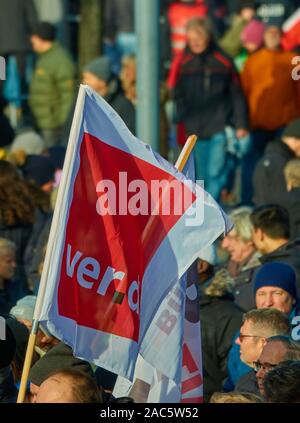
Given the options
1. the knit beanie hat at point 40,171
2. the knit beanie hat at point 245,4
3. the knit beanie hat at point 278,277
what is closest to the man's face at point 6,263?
the knit beanie hat at point 278,277

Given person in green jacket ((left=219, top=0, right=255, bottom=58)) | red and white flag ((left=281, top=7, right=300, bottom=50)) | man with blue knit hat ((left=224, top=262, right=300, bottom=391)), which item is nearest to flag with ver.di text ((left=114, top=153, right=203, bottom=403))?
man with blue knit hat ((left=224, top=262, right=300, bottom=391))

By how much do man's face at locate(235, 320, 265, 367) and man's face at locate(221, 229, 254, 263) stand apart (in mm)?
2945

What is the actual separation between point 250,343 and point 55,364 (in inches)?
41.3

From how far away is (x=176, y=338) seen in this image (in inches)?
279

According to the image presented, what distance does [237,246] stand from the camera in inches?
435

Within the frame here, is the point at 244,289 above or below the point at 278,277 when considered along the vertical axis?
below

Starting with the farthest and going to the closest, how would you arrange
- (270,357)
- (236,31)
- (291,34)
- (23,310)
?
(236,31), (291,34), (23,310), (270,357)

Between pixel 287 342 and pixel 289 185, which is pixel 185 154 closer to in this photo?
pixel 287 342

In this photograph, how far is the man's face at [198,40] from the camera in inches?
609

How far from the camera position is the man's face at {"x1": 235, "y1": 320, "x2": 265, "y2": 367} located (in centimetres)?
798

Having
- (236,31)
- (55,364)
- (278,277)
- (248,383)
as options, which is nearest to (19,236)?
(278,277)
